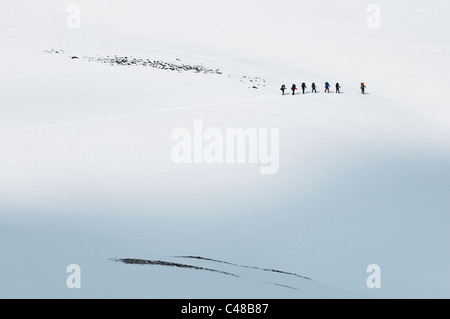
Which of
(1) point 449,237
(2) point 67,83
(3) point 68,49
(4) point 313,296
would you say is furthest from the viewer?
(3) point 68,49

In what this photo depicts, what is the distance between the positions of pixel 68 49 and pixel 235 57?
39.3ft

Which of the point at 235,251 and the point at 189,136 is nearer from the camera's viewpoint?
the point at 235,251

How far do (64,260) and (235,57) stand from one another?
36332 mm

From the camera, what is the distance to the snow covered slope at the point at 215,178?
53.8 ft

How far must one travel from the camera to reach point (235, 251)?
1911cm

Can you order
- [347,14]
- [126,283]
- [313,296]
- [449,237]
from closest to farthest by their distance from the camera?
1. [126,283]
2. [313,296]
3. [449,237]
4. [347,14]

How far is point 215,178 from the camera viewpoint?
80.2ft

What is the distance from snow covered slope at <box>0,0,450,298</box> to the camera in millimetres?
16406

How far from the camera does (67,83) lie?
37.5 m

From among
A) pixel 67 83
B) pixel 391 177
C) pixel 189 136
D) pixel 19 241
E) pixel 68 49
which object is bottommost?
pixel 19 241

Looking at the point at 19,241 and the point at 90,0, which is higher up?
the point at 90,0
